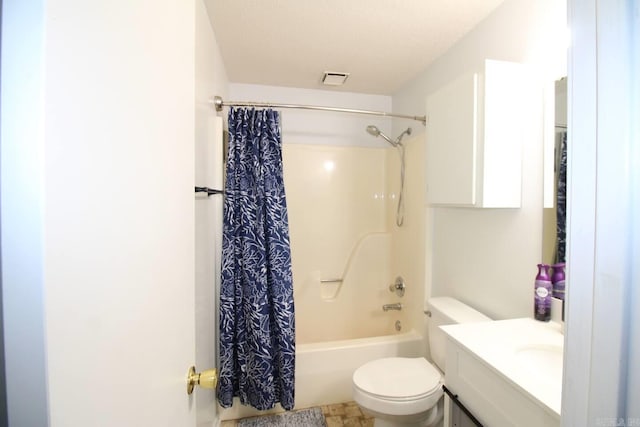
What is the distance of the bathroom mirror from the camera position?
3.78 feet

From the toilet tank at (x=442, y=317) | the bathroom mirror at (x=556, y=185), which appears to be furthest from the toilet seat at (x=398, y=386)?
the bathroom mirror at (x=556, y=185)

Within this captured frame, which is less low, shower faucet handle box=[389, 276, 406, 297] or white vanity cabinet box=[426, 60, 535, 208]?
white vanity cabinet box=[426, 60, 535, 208]

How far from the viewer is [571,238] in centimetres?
37

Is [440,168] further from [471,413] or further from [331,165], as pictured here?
[331,165]

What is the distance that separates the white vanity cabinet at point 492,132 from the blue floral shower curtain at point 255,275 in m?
1.04

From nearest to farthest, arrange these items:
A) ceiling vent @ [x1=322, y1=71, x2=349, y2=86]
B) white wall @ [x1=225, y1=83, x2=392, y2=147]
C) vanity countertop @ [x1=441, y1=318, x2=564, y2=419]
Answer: vanity countertop @ [x1=441, y1=318, x2=564, y2=419] → ceiling vent @ [x1=322, y1=71, x2=349, y2=86] → white wall @ [x1=225, y1=83, x2=392, y2=147]

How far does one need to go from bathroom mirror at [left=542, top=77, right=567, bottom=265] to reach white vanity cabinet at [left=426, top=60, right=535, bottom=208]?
0.35 ft

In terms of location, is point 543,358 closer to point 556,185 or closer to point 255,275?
point 556,185

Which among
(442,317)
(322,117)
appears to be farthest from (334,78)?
(442,317)

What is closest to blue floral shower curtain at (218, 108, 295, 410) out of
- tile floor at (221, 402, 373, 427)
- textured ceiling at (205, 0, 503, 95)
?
tile floor at (221, 402, 373, 427)

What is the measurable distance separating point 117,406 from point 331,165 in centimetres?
233

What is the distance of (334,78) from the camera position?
7.27 feet

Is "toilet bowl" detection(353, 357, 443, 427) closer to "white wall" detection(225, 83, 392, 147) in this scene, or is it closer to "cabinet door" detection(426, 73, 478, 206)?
"cabinet door" detection(426, 73, 478, 206)

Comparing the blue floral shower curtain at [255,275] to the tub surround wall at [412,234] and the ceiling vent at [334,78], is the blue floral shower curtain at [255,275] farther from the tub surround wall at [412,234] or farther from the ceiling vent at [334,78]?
the tub surround wall at [412,234]
